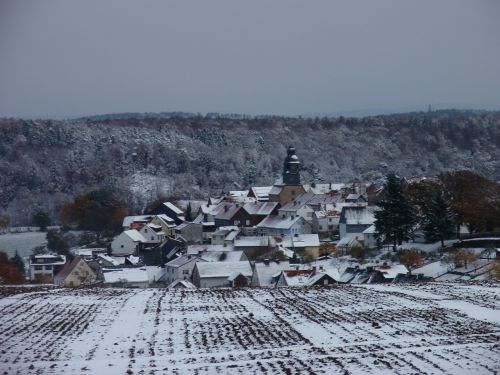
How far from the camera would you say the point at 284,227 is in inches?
2232

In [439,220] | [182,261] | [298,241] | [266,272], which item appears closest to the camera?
[266,272]

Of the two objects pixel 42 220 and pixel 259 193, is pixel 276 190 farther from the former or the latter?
pixel 42 220

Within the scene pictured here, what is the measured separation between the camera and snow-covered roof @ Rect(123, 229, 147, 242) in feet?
189

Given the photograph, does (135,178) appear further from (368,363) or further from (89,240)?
(368,363)

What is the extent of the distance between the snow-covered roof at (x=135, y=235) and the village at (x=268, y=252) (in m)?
0.17

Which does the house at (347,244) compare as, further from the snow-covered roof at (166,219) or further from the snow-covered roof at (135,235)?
the snow-covered roof at (166,219)

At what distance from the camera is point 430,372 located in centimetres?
1523

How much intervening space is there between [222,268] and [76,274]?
8.86 meters

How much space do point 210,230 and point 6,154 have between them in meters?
66.0

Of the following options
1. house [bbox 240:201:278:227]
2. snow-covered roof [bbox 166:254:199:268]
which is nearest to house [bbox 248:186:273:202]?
house [bbox 240:201:278:227]

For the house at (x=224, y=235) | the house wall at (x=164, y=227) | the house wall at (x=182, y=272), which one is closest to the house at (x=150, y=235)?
the house wall at (x=164, y=227)

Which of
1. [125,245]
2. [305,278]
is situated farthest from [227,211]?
[305,278]

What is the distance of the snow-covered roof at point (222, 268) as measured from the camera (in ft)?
130

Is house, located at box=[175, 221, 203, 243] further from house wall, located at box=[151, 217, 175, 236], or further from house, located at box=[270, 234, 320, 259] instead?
house, located at box=[270, 234, 320, 259]
